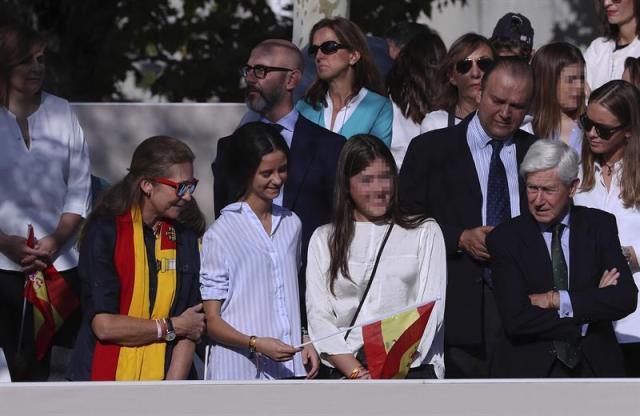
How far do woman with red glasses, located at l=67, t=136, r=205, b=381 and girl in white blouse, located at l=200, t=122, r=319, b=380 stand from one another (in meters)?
0.15

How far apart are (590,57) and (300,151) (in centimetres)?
206

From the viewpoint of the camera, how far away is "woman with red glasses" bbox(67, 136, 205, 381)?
21.2ft

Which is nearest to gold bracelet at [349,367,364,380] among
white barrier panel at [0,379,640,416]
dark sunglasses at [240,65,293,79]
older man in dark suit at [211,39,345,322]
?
older man in dark suit at [211,39,345,322]

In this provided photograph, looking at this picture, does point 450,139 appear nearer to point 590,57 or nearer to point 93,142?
point 590,57

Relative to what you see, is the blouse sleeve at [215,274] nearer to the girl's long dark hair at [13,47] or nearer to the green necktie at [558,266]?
the green necktie at [558,266]

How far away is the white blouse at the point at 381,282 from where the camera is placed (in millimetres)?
6336

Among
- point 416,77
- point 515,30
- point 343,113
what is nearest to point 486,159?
point 343,113

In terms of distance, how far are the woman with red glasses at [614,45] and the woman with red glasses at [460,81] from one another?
94 cm

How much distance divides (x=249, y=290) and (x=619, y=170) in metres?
1.74

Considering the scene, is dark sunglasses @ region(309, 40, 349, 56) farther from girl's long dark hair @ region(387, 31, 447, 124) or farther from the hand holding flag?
the hand holding flag

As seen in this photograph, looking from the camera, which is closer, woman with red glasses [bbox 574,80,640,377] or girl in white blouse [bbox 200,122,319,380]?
girl in white blouse [bbox 200,122,319,380]

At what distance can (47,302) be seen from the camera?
7.17 metres

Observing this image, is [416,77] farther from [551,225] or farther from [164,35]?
[164,35]

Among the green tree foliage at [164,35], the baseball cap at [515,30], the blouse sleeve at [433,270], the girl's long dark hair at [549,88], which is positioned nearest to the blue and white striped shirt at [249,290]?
the blouse sleeve at [433,270]
